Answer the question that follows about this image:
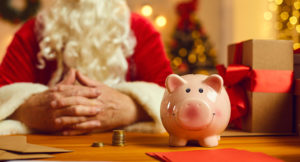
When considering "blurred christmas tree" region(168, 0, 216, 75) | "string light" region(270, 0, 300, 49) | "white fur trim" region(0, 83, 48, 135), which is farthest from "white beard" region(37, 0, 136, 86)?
"blurred christmas tree" region(168, 0, 216, 75)

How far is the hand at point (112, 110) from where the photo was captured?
824 millimetres

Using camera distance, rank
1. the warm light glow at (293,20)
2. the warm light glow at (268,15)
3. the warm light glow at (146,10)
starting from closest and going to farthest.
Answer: the warm light glow at (293,20) < the warm light glow at (268,15) < the warm light glow at (146,10)

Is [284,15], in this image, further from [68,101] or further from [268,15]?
[68,101]

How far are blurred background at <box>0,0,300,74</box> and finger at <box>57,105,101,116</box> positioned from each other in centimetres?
288

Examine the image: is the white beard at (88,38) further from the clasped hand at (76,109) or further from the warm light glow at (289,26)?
the warm light glow at (289,26)

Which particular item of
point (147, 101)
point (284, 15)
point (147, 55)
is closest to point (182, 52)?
point (284, 15)

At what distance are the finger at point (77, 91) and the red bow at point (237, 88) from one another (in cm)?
35

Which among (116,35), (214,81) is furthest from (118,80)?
(214,81)

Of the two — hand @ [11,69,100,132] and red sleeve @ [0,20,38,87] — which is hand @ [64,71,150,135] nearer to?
hand @ [11,69,100,132]

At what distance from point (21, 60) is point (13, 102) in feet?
1.88

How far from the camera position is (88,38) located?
1341 mm

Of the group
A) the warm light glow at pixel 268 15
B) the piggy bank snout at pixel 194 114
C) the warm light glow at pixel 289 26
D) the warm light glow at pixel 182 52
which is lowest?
the piggy bank snout at pixel 194 114

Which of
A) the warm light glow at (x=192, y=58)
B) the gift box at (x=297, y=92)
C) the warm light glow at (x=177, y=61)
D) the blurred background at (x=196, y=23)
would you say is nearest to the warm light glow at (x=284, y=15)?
the blurred background at (x=196, y=23)

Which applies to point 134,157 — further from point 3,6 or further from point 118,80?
point 3,6
